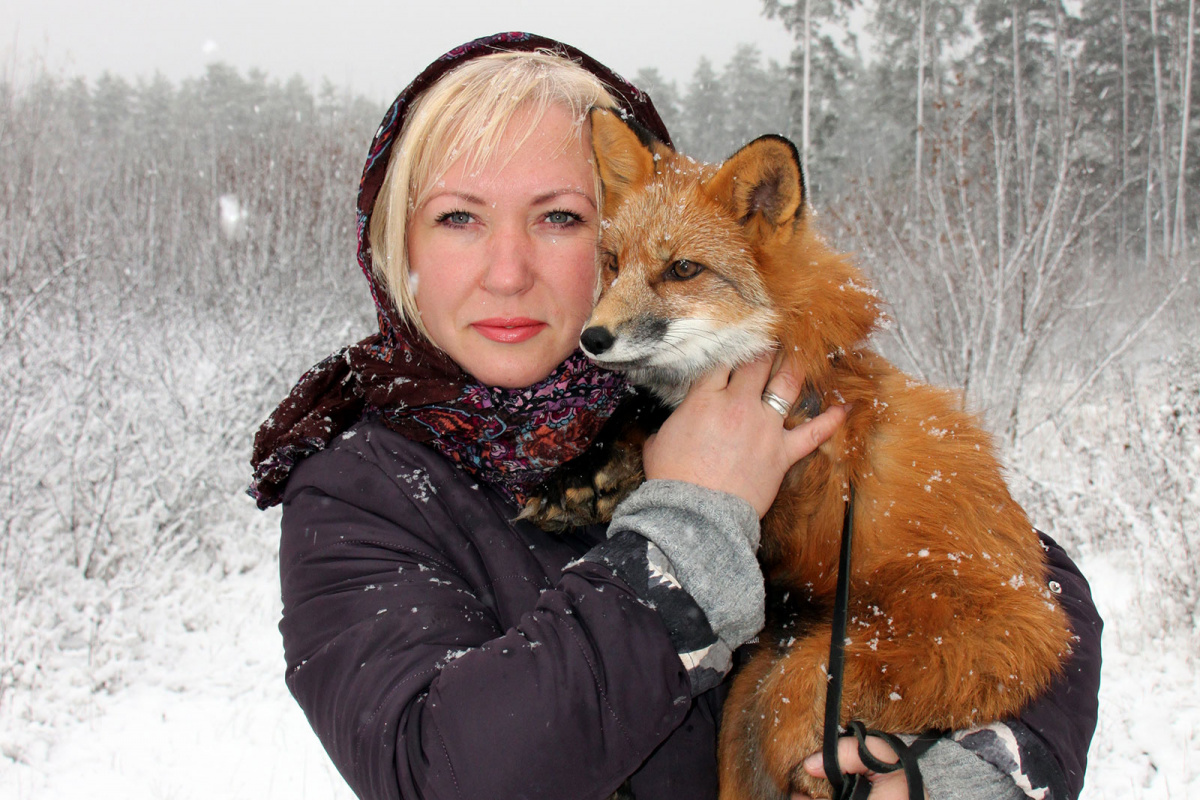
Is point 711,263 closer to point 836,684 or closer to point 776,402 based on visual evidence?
point 776,402

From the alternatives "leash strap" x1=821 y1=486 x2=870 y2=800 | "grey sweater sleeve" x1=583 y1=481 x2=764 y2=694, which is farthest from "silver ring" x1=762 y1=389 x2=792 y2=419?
"grey sweater sleeve" x1=583 y1=481 x2=764 y2=694

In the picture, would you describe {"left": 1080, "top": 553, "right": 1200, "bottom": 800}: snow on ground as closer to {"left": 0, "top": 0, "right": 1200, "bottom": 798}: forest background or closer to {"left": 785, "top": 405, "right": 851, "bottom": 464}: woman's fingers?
{"left": 0, "top": 0, "right": 1200, "bottom": 798}: forest background

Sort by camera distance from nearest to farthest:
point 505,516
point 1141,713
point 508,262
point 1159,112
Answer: point 508,262, point 505,516, point 1141,713, point 1159,112

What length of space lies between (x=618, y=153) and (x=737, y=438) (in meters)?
Answer: 1.03

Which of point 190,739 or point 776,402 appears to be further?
point 190,739

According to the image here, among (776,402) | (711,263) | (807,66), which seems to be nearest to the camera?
(776,402)

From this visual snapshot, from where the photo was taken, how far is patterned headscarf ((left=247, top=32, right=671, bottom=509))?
1.84 metres

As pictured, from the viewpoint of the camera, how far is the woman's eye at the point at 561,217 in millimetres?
1854

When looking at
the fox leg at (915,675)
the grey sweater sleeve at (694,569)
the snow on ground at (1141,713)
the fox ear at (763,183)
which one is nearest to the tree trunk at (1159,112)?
the snow on ground at (1141,713)

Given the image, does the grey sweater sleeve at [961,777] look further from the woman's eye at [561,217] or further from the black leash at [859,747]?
the woman's eye at [561,217]

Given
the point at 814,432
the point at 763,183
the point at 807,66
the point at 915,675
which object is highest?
the point at 807,66

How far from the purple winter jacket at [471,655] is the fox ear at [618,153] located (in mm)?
997

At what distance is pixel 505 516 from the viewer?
6.10ft

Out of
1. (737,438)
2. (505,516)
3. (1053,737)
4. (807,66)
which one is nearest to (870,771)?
(1053,737)
